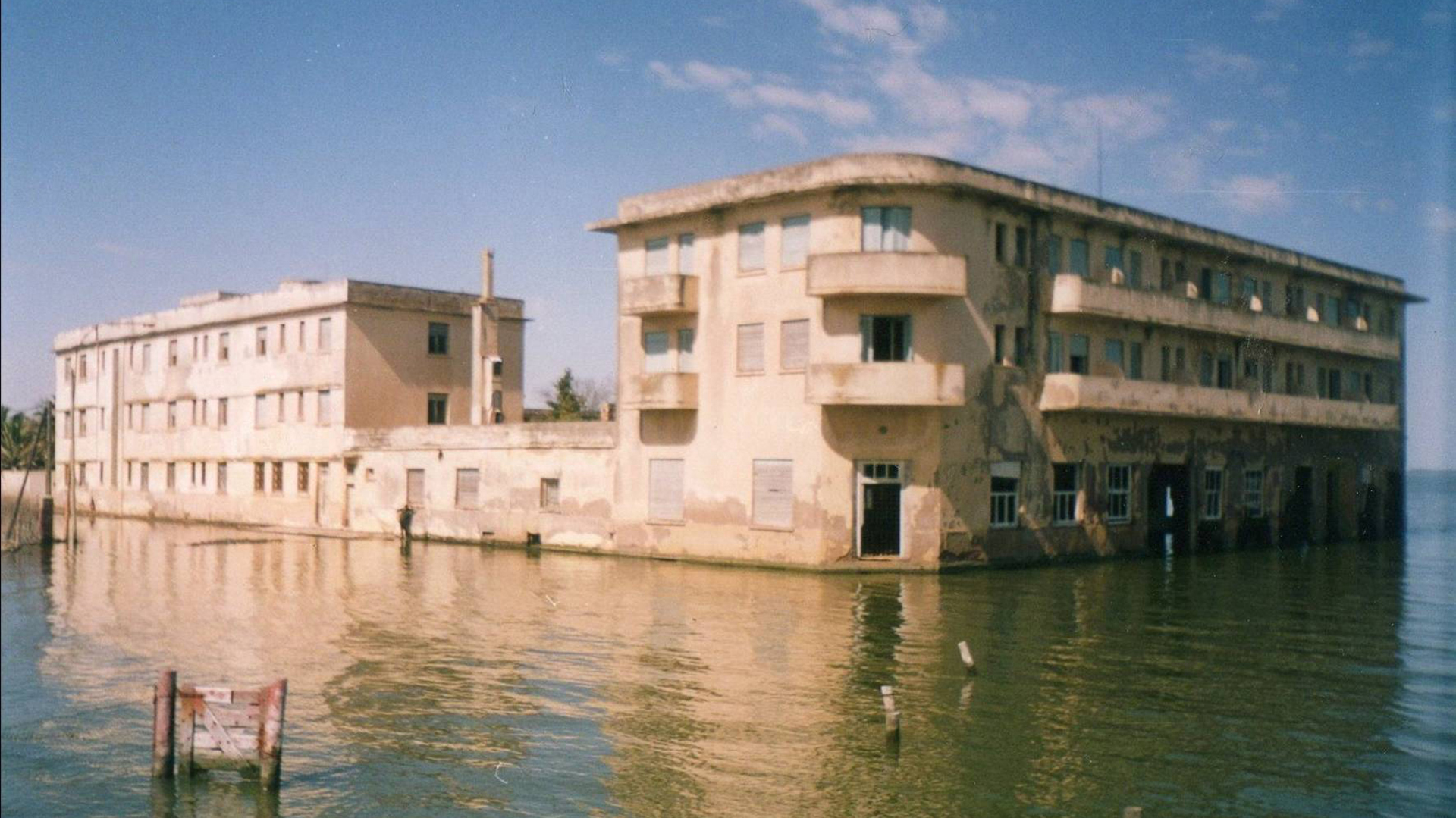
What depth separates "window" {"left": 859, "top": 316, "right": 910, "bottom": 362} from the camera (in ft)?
103

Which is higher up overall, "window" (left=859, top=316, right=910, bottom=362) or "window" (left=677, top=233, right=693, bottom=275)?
"window" (left=677, top=233, right=693, bottom=275)

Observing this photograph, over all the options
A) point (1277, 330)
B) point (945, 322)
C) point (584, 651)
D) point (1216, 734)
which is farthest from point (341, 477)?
point (1216, 734)

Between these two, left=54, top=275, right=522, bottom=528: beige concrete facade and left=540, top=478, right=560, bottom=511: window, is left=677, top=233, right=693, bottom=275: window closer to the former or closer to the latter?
left=540, top=478, right=560, bottom=511: window

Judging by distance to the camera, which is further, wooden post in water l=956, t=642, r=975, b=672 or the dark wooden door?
the dark wooden door

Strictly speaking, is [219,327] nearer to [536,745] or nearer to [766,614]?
[766,614]

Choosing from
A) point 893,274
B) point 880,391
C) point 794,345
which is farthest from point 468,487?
point 893,274

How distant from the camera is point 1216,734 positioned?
14.3m

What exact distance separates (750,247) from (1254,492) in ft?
70.2

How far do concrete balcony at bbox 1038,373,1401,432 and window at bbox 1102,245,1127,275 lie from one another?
3.34 meters

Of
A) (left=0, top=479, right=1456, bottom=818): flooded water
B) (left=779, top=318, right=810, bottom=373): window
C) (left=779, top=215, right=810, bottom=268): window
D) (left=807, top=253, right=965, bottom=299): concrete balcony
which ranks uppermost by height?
(left=779, top=215, right=810, bottom=268): window

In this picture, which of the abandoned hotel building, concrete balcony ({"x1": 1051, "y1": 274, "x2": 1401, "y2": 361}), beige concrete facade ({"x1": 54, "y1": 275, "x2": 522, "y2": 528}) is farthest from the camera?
beige concrete facade ({"x1": 54, "y1": 275, "x2": 522, "y2": 528})

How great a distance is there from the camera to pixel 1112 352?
36906mm

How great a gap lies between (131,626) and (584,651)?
8075 mm

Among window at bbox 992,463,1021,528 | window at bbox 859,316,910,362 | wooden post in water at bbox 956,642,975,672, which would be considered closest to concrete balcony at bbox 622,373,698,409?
window at bbox 859,316,910,362
